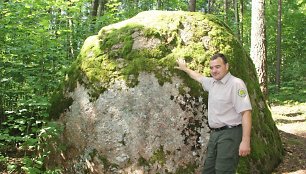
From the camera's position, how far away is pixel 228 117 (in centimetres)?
393

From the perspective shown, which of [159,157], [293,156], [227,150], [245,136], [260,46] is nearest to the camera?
[245,136]

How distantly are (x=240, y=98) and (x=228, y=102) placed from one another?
161 millimetres

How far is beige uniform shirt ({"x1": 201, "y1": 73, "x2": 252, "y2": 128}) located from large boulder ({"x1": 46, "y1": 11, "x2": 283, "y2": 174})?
52.9 inches

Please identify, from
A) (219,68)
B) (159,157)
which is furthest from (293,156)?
(219,68)

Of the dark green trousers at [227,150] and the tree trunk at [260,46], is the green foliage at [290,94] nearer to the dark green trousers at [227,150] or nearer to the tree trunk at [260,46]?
the tree trunk at [260,46]

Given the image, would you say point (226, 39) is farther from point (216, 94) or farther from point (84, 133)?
point (84, 133)

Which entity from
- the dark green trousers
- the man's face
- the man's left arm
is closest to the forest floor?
the dark green trousers

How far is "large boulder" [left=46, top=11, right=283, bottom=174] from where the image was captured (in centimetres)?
526

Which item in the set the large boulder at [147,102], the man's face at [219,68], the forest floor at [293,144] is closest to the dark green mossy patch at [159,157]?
the large boulder at [147,102]

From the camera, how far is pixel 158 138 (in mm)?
5266

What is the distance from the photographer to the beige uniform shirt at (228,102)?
3820 mm

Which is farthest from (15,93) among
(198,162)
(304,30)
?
(304,30)

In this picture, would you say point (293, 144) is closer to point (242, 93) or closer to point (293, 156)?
point (293, 156)

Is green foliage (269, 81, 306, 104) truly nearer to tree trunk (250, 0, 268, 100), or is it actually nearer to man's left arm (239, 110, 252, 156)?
tree trunk (250, 0, 268, 100)
